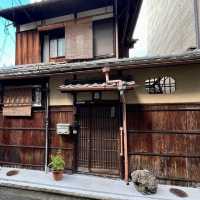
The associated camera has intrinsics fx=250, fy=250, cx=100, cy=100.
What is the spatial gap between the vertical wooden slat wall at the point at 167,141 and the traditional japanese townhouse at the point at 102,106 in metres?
0.03

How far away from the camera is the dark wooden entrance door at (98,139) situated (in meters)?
8.00

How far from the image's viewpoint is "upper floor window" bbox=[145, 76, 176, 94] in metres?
7.42

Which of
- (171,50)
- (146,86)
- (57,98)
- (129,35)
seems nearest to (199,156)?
(146,86)

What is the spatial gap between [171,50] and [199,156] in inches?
392

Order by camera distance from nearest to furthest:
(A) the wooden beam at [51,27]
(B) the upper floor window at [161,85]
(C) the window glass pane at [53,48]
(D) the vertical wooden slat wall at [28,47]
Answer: (B) the upper floor window at [161,85]
(A) the wooden beam at [51,27]
(C) the window glass pane at [53,48]
(D) the vertical wooden slat wall at [28,47]

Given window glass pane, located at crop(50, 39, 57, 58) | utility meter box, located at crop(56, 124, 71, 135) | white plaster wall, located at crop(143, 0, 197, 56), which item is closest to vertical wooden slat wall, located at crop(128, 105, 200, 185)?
utility meter box, located at crop(56, 124, 71, 135)

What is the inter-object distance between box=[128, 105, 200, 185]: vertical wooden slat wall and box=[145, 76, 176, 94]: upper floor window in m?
0.46

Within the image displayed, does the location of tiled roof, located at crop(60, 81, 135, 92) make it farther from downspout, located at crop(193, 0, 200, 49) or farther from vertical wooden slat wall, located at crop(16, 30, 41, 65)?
downspout, located at crop(193, 0, 200, 49)

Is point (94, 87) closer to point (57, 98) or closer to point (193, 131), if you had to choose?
point (57, 98)

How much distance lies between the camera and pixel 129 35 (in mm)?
13641

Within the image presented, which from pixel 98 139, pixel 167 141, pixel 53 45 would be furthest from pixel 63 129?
pixel 53 45

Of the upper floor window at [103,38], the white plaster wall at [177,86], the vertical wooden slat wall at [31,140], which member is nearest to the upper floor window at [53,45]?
the upper floor window at [103,38]

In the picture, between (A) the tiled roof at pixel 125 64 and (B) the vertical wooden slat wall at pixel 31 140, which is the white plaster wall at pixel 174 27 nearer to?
(A) the tiled roof at pixel 125 64

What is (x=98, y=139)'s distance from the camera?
8211 mm
